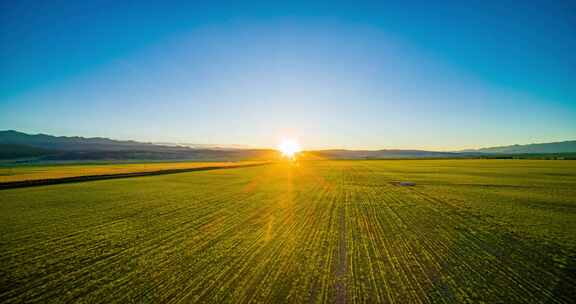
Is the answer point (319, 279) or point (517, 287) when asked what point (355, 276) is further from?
point (517, 287)

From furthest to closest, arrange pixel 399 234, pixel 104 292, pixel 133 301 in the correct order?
1. pixel 399 234
2. pixel 104 292
3. pixel 133 301

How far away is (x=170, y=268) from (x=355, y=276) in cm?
466

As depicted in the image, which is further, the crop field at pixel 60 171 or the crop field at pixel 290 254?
the crop field at pixel 60 171

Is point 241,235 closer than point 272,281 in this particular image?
No

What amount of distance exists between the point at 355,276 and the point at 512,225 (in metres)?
8.85

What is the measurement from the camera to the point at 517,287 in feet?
16.9

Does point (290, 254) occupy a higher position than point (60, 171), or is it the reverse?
point (290, 254)

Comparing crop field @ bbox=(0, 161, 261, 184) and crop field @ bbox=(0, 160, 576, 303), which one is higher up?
crop field @ bbox=(0, 160, 576, 303)

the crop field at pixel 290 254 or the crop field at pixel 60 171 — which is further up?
the crop field at pixel 290 254

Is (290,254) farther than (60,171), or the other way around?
(60,171)

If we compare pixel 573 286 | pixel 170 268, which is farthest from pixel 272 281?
pixel 573 286

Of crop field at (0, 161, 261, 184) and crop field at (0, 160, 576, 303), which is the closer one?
crop field at (0, 160, 576, 303)

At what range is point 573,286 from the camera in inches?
207

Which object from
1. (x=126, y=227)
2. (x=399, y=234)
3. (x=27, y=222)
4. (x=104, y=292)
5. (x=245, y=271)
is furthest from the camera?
(x=27, y=222)
